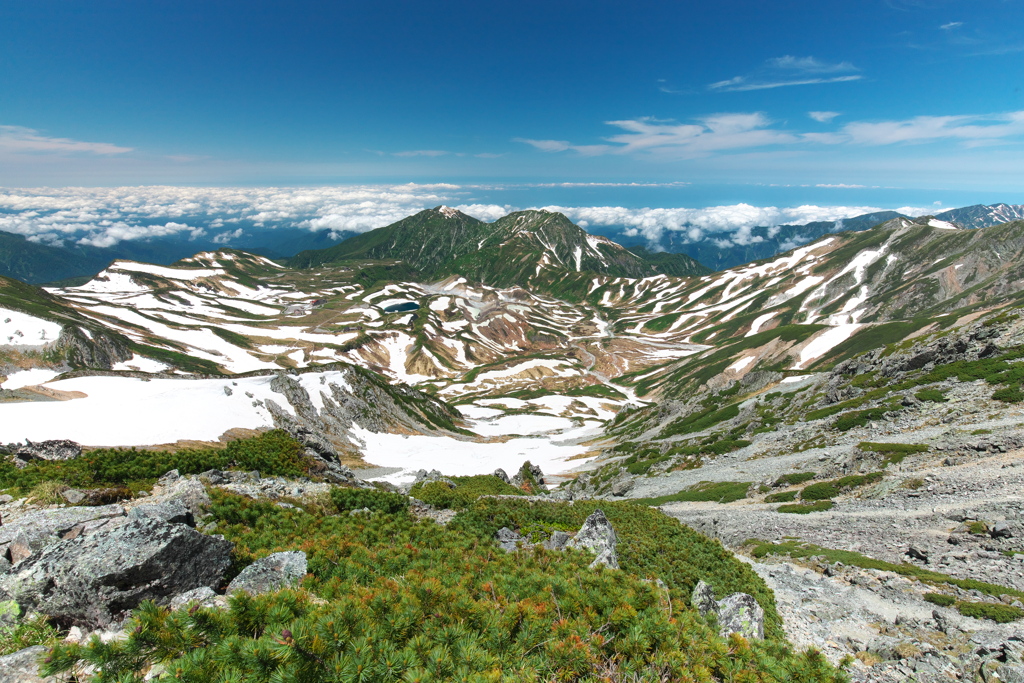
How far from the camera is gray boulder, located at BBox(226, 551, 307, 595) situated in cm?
916

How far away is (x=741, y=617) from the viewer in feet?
39.0

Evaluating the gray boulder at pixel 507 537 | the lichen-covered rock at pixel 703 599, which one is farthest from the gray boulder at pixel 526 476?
the lichen-covered rock at pixel 703 599

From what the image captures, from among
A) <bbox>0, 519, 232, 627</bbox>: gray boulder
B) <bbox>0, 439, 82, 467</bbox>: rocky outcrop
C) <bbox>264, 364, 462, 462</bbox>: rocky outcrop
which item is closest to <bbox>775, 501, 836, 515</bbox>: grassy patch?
<bbox>0, 519, 232, 627</bbox>: gray boulder

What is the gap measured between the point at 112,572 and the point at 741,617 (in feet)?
47.7

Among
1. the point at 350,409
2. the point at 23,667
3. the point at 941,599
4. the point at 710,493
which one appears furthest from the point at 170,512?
the point at 350,409

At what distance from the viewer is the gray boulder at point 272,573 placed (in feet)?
30.1

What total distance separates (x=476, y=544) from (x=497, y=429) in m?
98.8

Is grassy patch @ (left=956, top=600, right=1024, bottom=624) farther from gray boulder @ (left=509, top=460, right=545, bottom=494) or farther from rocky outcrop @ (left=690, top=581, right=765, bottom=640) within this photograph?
gray boulder @ (left=509, top=460, right=545, bottom=494)

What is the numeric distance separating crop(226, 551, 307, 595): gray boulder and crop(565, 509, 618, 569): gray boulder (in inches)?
286

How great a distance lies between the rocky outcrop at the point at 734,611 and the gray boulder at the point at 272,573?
9.82 meters

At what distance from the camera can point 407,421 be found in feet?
283

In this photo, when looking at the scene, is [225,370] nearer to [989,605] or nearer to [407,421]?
[407,421]

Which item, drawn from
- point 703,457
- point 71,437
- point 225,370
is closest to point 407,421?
point 71,437

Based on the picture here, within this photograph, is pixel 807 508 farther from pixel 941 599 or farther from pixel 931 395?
pixel 931 395
